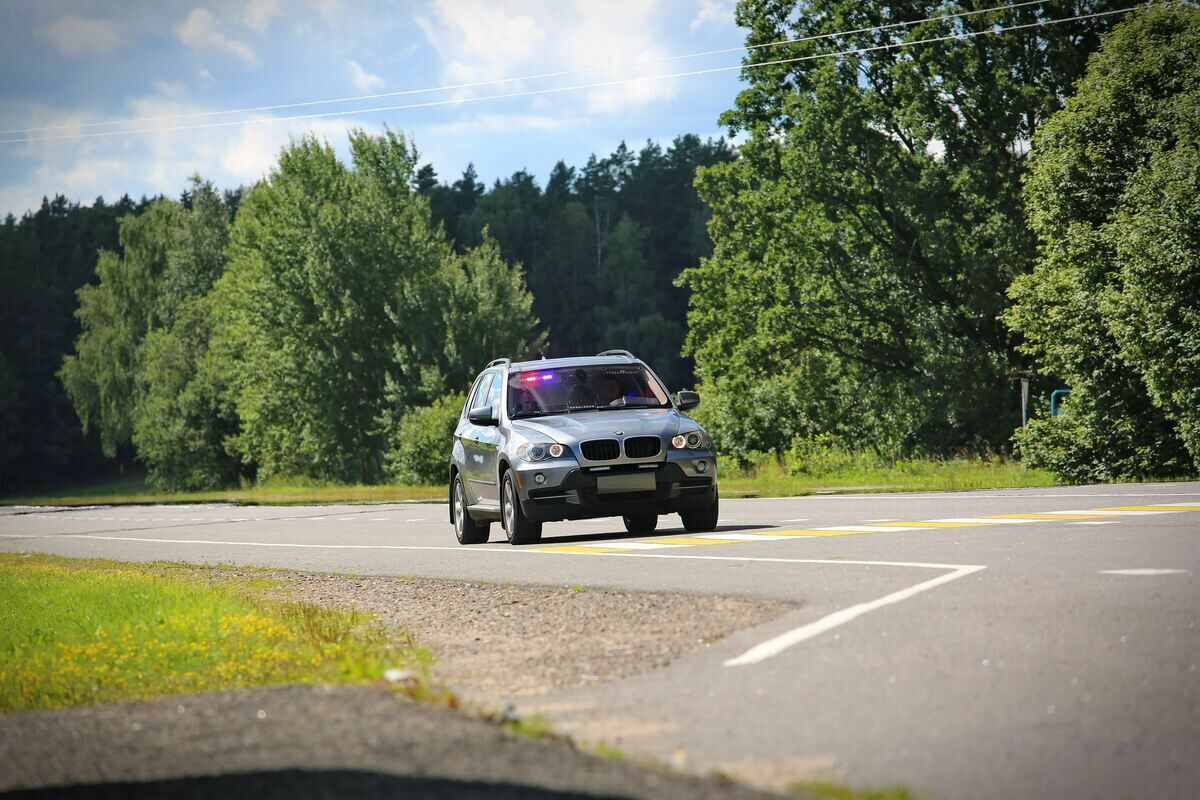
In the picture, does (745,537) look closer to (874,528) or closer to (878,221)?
(874,528)

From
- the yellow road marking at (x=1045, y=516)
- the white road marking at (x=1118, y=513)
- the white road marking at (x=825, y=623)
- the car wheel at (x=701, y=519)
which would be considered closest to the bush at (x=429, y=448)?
the car wheel at (x=701, y=519)

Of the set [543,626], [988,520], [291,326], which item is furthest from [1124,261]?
[291,326]

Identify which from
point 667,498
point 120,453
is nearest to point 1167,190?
point 667,498

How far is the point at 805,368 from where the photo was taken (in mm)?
44469

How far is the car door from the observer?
1703 cm

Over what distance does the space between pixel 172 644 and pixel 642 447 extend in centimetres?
737

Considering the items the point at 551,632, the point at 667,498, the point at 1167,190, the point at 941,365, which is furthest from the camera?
the point at 941,365

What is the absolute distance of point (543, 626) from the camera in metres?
9.62

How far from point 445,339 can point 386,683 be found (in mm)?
58214

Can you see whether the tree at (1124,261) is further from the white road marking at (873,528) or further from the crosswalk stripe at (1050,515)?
the white road marking at (873,528)

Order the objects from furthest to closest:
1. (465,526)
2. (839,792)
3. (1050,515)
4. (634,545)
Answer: (465,526), (1050,515), (634,545), (839,792)

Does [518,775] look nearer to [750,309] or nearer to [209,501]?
[750,309]

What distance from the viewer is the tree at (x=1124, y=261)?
25031mm

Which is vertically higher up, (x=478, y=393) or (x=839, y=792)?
(x=478, y=393)
